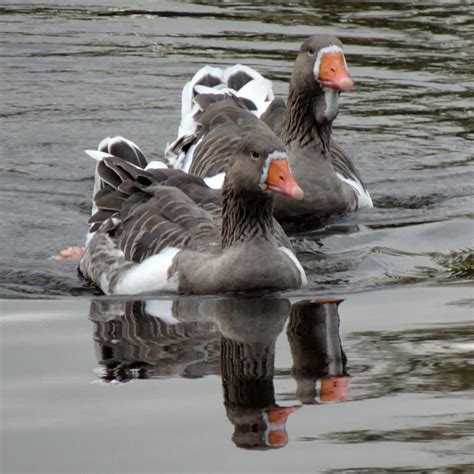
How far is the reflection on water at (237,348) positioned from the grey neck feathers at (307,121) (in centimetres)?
381

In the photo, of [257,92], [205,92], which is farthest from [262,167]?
[257,92]

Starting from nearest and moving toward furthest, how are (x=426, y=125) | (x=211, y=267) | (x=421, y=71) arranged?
(x=211, y=267) < (x=426, y=125) < (x=421, y=71)

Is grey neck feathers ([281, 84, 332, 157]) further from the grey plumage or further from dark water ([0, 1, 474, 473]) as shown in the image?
the grey plumage

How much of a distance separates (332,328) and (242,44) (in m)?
10.6

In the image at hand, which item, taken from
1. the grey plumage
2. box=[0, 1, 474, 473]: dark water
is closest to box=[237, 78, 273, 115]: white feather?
box=[0, 1, 474, 473]: dark water

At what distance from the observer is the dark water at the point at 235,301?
7797 millimetres

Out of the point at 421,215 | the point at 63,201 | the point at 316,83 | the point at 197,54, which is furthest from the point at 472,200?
the point at 197,54

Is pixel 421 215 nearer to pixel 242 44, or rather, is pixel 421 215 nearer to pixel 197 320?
pixel 197 320

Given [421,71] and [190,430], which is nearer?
[190,430]

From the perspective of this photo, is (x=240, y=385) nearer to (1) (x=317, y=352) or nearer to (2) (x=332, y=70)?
(1) (x=317, y=352)

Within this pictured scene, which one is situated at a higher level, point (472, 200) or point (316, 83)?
point (316, 83)

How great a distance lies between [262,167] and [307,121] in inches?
142

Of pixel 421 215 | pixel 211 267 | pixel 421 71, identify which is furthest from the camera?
pixel 421 71

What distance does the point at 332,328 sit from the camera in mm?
9961
